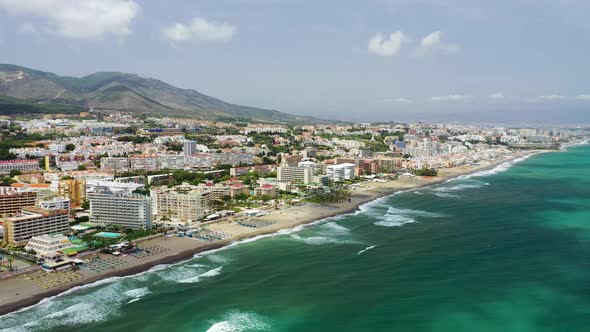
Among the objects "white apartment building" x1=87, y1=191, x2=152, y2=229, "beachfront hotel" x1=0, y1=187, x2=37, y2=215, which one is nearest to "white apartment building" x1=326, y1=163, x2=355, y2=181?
"white apartment building" x1=87, y1=191, x2=152, y2=229

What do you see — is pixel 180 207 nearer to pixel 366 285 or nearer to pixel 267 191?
pixel 267 191

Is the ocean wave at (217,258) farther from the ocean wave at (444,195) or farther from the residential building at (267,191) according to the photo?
the ocean wave at (444,195)

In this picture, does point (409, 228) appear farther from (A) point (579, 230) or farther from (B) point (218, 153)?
(B) point (218, 153)

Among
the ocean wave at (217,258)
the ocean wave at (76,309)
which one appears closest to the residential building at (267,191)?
the ocean wave at (217,258)

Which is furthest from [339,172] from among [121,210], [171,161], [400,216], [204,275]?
[204,275]

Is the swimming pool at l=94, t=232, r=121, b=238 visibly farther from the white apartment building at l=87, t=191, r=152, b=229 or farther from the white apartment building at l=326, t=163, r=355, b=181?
the white apartment building at l=326, t=163, r=355, b=181

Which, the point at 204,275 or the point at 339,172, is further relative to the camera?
the point at 339,172
